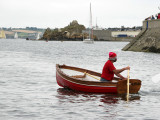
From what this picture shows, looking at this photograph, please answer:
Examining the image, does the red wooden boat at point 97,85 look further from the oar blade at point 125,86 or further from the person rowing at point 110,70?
the person rowing at point 110,70

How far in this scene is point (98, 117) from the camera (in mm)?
14172

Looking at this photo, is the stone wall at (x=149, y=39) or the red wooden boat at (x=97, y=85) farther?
the stone wall at (x=149, y=39)

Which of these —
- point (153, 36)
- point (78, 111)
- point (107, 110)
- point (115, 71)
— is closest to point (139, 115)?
point (107, 110)

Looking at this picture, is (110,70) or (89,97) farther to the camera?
(110,70)

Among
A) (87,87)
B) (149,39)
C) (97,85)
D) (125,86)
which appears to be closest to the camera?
(125,86)

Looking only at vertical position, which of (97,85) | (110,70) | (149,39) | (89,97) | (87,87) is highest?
(149,39)

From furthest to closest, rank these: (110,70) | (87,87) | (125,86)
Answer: (87,87) → (110,70) → (125,86)

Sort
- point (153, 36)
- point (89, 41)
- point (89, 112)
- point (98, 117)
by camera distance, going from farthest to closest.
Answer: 1. point (89, 41)
2. point (153, 36)
3. point (89, 112)
4. point (98, 117)

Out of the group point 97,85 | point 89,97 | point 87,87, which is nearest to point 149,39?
point 87,87

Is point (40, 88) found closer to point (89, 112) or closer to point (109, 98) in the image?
point (109, 98)

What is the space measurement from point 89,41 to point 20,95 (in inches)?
5803

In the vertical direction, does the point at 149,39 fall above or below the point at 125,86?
above

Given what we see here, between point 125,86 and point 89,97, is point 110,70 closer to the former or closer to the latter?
point 125,86

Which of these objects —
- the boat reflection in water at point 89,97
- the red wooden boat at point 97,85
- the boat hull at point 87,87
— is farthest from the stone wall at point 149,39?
the boat reflection in water at point 89,97
